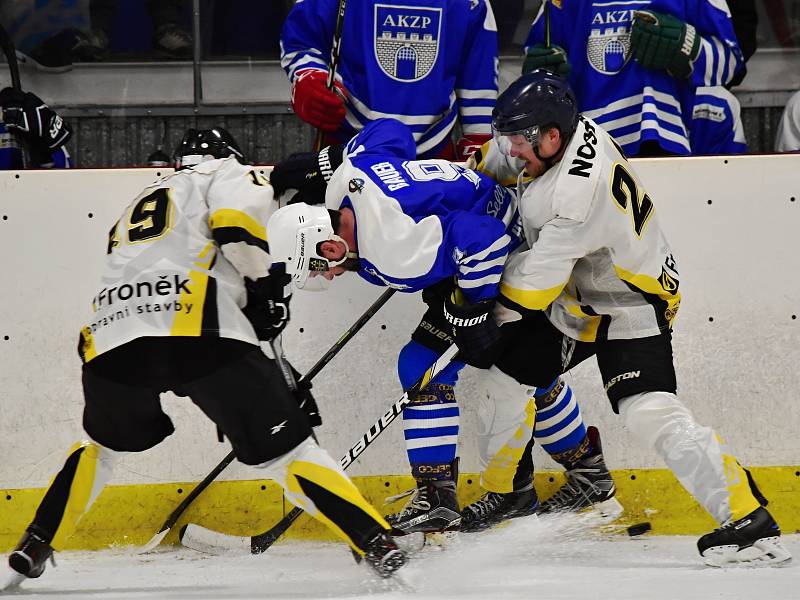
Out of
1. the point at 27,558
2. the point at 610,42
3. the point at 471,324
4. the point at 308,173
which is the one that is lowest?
the point at 27,558

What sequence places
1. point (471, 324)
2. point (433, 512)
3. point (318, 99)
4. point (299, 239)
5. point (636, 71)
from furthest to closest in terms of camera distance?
point (636, 71) < point (318, 99) < point (433, 512) < point (471, 324) < point (299, 239)

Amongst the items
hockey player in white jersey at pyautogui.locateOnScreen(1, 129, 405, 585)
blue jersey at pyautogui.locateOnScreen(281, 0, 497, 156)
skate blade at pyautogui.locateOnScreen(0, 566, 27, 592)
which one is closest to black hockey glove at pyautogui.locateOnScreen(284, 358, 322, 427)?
hockey player in white jersey at pyautogui.locateOnScreen(1, 129, 405, 585)

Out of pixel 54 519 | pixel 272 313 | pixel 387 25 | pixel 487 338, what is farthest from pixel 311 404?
pixel 387 25

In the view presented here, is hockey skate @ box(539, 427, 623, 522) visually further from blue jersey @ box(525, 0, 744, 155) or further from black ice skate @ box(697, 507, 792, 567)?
blue jersey @ box(525, 0, 744, 155)

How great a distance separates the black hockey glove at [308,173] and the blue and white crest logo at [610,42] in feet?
3.02

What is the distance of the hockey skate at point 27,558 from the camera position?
2.59 meters

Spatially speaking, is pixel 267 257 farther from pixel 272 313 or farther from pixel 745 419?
pixel 745 419

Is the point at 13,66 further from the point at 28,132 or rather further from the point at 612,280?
the point at 612,280

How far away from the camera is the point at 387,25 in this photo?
3309 millimetres

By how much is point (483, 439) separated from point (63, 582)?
1.05 m

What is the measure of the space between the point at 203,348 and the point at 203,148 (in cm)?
50

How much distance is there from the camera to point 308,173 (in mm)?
2965

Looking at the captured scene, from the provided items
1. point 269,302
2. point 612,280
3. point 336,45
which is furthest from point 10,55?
point 612,280

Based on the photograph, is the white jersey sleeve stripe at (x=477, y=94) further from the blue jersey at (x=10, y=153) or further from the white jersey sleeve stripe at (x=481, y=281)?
the blue jersey at (x=10, y=153)
